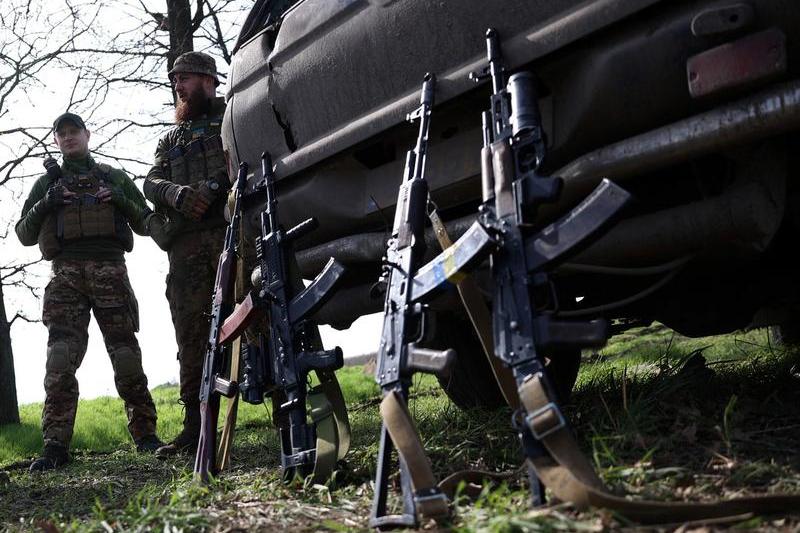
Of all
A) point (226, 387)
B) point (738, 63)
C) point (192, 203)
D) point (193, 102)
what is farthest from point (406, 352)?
point (193, 102)

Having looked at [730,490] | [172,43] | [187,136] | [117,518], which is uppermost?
[172,43]

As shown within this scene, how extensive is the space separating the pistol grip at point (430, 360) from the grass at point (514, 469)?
0.36 m

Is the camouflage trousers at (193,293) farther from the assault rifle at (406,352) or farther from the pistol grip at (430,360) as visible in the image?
the pistol grip at (430,360)

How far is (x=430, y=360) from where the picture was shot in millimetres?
2412

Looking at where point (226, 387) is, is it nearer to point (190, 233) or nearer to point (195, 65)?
point (190, 233)

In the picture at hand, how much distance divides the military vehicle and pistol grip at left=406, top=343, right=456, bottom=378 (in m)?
0.64

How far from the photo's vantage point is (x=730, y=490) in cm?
219

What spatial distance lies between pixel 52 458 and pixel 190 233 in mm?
1692

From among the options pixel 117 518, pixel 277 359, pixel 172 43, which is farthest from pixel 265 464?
pixel 172 43

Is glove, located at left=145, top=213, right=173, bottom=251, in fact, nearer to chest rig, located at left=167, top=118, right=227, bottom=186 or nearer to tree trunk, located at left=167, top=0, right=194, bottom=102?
chest rig, located at left=167, top=118, right=227, bottom=186

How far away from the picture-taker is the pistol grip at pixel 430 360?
2.33m

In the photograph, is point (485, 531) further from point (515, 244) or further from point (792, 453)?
point (792, 453)

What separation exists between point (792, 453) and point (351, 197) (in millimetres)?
1943

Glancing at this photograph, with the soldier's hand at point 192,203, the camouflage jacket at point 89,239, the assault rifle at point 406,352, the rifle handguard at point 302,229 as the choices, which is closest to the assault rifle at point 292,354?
the rifle handguard at point 302,229
